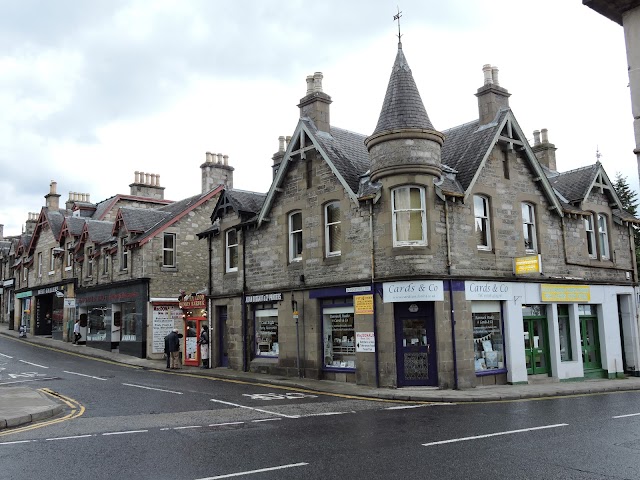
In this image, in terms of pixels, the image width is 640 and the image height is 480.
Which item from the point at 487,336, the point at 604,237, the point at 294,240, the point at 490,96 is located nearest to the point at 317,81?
the point at 294,240

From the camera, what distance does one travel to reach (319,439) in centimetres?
1011

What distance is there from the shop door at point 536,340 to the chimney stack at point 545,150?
10.0 meters

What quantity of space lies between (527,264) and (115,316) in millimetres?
24150

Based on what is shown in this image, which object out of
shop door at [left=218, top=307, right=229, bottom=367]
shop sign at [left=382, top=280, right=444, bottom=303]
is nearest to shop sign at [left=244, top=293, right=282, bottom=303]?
shop door at [left=218, top=307, right=229, bottom=367]

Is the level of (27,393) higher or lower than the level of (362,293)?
lower

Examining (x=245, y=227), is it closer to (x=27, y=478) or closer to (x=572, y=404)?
(x=572, y=404)

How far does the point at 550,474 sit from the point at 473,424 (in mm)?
4123

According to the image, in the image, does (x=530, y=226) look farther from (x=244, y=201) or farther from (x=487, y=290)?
(x=244, y=201)

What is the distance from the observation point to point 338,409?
14117 mm

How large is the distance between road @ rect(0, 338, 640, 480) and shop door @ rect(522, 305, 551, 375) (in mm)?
4206

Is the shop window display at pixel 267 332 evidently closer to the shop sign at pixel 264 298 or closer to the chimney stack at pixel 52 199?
the shop sign at pixel 264 298

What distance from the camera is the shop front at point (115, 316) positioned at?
31.1 m

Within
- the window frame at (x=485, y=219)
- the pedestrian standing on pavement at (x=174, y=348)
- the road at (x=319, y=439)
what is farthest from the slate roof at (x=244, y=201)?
the road at (x=319, y=439)

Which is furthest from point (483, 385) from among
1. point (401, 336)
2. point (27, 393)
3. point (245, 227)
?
point (27, 393)
